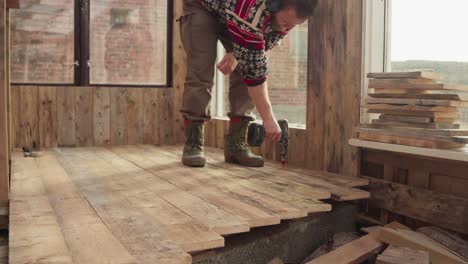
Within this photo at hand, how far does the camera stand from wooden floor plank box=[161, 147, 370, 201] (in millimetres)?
2336

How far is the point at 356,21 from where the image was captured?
2709 millimetres

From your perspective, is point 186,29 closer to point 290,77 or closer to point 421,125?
point 290,77

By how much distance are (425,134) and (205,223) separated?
3.70 ft

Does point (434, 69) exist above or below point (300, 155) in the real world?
above

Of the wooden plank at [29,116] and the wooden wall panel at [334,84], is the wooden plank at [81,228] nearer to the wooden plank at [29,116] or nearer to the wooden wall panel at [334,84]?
the wooden wall panel at [334,84]

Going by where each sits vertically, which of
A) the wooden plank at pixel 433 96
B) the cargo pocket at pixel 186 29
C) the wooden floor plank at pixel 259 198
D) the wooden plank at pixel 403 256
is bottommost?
the wooden plank at pixel 403 256

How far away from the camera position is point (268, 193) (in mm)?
2268

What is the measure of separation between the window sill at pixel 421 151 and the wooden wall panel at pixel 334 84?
20 cm

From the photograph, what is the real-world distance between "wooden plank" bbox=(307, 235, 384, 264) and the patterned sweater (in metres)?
0.82

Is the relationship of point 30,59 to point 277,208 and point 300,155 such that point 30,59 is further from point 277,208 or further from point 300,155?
point 277,208

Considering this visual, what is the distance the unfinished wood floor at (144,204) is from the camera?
144 cm

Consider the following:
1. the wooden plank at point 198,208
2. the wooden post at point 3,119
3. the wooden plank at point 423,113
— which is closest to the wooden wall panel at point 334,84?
the wooden plank at point 423,113

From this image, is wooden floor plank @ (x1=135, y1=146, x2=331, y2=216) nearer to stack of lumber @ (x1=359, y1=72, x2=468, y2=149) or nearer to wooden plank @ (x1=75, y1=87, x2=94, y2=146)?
stack of lumber @ (x1=359, y1=72, x2=468, y2=149)

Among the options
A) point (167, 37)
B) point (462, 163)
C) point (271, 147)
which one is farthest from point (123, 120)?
point (462, 163)
